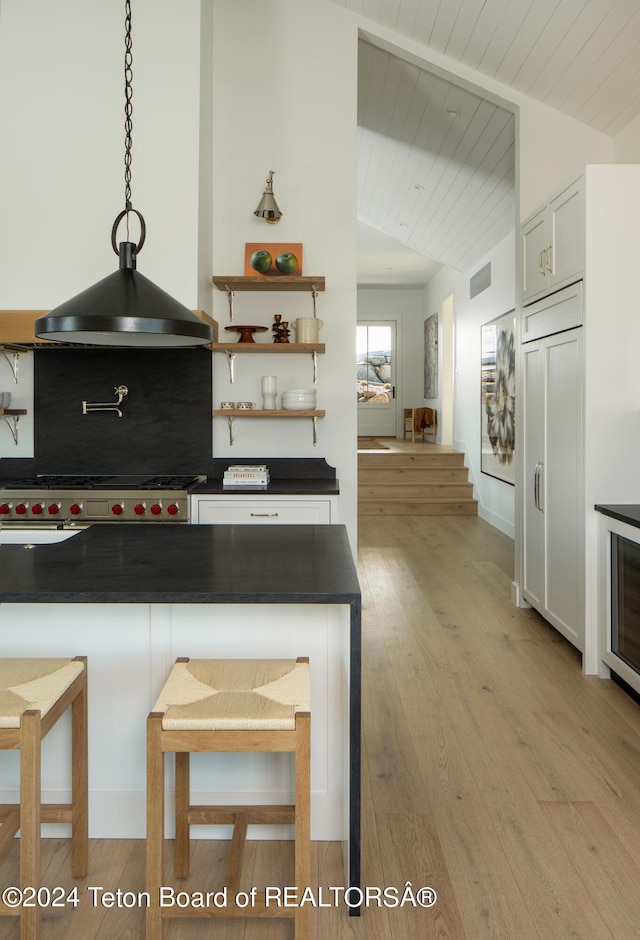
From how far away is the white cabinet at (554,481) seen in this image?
11.6 feet

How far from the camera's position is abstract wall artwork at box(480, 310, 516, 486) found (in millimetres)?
6828

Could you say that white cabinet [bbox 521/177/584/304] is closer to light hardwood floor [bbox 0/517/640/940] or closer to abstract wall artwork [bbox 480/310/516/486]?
light hardwood floor [bbox 0/517/640/940]

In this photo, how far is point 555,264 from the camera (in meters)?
3.80

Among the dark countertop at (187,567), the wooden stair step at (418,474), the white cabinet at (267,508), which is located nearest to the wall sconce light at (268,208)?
the white cabinet at (267,508)

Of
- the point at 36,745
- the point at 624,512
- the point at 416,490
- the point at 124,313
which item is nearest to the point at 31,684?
the point at 36,745

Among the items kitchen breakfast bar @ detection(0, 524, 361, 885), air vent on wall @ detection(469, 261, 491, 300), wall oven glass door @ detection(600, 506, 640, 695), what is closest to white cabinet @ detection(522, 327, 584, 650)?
wall oven glass door @ detection(600, 506, 640, 695)

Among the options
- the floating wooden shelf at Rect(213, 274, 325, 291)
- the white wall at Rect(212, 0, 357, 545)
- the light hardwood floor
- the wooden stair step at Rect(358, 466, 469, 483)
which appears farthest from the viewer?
Answer: the wooden stair step at Rect(358, 466, 469, 483)

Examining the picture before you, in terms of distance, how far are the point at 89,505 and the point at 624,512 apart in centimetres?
255

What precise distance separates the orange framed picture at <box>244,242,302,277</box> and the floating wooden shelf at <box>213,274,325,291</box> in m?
0.04

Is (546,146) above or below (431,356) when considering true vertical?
above

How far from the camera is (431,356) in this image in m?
11.9

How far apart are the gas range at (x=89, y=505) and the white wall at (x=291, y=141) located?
103cm

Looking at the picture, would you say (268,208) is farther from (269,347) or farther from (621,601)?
(621,601)

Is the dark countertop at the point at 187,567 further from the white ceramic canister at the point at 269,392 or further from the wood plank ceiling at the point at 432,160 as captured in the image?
the wood plank ceiling at the point at 432,160
